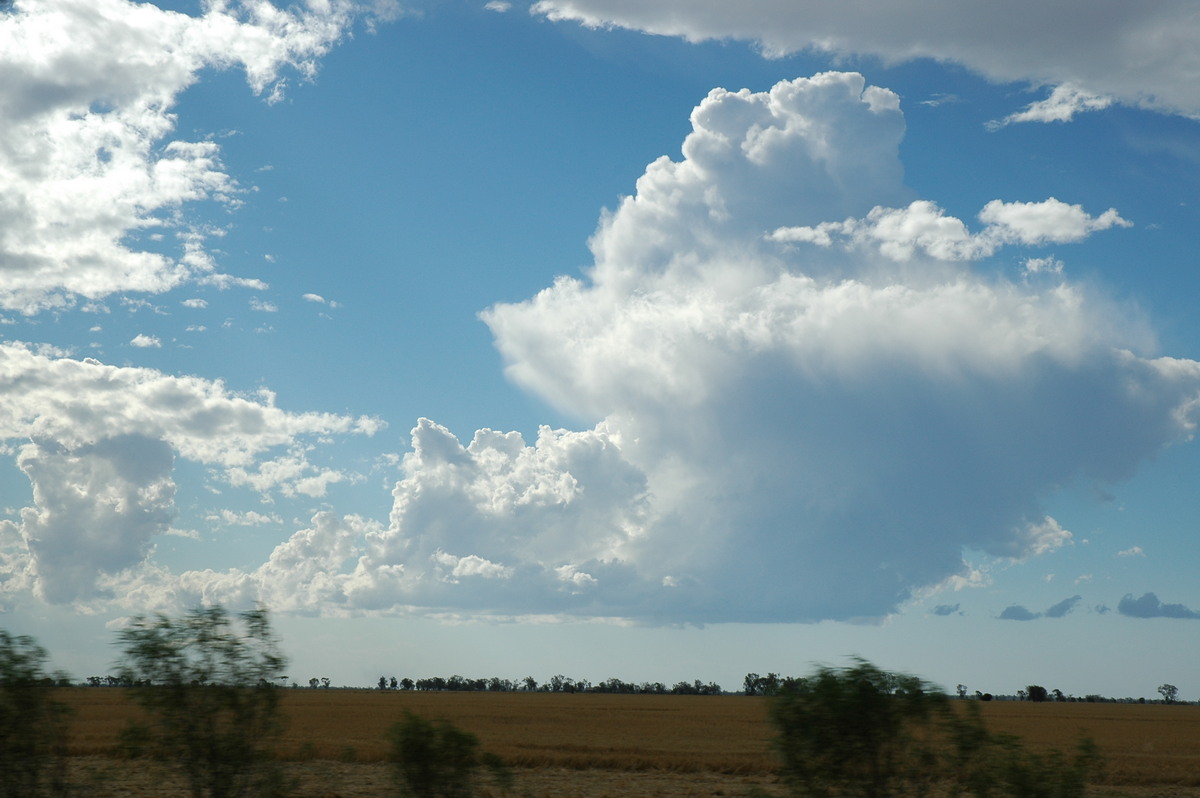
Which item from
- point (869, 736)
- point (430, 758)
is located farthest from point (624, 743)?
point (869, 736)

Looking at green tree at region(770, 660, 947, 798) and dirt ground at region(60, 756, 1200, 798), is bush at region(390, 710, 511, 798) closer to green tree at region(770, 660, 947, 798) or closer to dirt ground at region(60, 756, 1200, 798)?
green tree at region(770, 660, 947, 798)

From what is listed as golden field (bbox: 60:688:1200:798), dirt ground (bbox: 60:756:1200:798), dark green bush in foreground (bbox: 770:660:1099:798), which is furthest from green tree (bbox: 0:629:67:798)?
dirt ground (bbox: 60:756:1200:798)

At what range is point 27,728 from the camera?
14516 mm

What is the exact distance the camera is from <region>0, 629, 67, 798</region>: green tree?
1438 centimetres

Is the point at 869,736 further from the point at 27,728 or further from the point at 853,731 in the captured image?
the point at 27,728

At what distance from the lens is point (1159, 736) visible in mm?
84812

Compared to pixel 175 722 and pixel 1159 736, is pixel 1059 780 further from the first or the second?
pixel 1159 736

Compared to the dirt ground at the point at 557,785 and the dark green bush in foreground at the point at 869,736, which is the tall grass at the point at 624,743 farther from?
the dirt ground at the point at 557,785

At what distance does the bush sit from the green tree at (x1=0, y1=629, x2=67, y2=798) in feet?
17.7

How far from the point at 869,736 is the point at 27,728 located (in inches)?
514

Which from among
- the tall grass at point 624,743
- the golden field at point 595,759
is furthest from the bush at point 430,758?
the golden field at point 595,759

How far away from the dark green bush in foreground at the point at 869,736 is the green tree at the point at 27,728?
37.6 feet

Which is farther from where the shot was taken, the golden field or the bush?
the golden field

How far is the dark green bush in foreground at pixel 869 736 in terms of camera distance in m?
13.7
